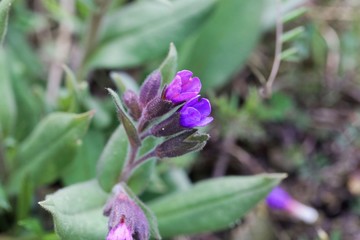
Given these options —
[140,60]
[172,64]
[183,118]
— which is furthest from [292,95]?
[183,118]

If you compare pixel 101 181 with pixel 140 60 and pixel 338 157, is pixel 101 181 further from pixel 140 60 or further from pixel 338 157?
pixel 338 157

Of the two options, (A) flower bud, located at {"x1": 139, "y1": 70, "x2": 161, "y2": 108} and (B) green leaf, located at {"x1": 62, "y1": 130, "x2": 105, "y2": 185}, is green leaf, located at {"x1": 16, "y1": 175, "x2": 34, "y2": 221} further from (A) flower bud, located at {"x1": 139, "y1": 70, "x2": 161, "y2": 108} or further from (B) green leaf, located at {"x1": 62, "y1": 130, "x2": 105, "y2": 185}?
(A) flower bud, located at {"x1": 139, "y1": 70, "x2": 161, "y2": 108}

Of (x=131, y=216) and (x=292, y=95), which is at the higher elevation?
(x=131, y=216)

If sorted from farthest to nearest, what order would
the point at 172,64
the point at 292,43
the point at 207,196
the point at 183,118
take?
the point at 292,43, the point at 207,196, the point at 172,64, the point at 183,118

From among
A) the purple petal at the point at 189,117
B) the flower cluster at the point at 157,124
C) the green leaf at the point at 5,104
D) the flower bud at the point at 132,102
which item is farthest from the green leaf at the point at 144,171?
the green leaf at the point at 5,104

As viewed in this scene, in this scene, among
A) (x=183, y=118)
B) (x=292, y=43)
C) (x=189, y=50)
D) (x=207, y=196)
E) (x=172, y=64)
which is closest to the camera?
(x=183, y=118)

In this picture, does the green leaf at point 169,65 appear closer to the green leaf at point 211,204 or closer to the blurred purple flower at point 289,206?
the green leaf at point 211,204
